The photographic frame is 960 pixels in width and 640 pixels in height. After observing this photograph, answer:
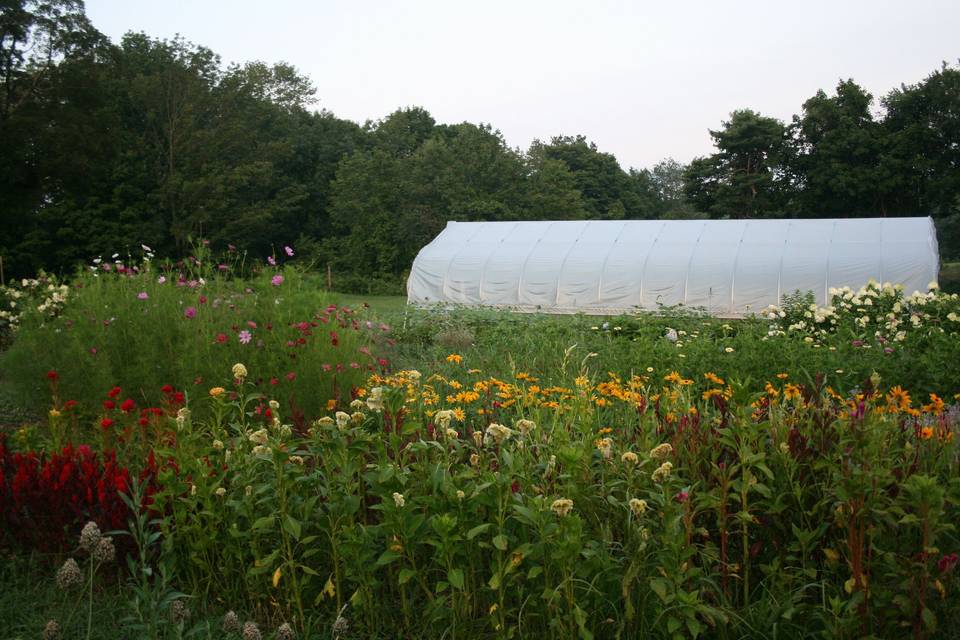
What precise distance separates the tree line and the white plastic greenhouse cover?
8514 mm

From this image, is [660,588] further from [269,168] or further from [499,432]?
[269,168]

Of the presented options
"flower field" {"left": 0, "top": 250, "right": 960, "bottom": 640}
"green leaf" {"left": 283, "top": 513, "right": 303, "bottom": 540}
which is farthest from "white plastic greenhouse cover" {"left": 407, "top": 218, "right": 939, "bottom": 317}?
"green leaf" {"left": 283, "top": 513, "right": 303, "bottom": 540}

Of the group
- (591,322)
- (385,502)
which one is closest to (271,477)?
(385,502)

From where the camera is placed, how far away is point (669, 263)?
18328 millimetres

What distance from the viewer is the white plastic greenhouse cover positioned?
17031mm

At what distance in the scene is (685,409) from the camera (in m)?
3.52

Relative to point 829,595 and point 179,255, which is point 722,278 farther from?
point 179,255

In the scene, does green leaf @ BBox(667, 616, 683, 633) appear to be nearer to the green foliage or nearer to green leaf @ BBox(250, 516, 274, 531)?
green leaf @ BBox(250, 516, 274, 531)

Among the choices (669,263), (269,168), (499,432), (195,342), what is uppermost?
(269,168)

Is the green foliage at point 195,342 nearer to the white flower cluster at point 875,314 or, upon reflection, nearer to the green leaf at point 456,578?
the green leaf at point 456,578

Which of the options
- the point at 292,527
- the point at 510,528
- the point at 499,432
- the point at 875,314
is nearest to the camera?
the point at 499,432

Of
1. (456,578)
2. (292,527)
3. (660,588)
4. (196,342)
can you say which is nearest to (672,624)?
(660,588)

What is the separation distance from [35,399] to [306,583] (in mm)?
4814

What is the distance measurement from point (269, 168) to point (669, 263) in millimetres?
20494
